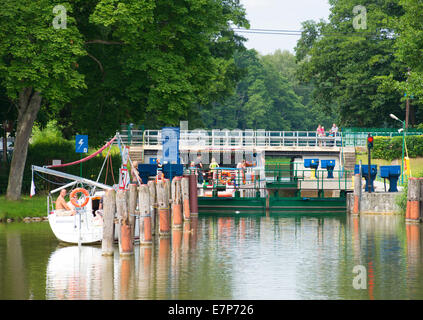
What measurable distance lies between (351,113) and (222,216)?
131 feet

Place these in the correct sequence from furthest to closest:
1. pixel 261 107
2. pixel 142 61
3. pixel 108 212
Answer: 1. pixel 261 107
2. pixel 142 61
3. pixel 108 212

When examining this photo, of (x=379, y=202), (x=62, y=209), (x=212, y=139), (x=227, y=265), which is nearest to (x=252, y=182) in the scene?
(x=379, y=202)

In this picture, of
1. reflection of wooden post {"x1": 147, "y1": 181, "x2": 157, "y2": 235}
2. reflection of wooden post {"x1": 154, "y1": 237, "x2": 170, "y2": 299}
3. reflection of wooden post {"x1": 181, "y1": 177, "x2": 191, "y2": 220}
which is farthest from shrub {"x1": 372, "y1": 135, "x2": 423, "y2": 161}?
reflection of wooden post {"x1": 154, "y1": 237, "x2": 170, "y2": 299}

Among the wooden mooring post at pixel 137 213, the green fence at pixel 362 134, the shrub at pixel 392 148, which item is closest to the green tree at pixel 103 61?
the wooden mooring post at pixel 137 213

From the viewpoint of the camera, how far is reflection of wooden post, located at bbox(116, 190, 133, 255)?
25.0m

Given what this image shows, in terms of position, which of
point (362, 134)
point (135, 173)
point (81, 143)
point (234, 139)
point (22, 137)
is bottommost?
point (135, 173)

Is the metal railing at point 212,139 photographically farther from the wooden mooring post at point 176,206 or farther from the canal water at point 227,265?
the canal water at point 227,265

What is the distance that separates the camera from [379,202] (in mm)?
41875

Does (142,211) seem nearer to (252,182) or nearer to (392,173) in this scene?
(392,173)

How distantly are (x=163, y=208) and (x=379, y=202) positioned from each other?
14200 millimetres

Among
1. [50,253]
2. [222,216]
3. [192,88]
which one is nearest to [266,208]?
[222,216]

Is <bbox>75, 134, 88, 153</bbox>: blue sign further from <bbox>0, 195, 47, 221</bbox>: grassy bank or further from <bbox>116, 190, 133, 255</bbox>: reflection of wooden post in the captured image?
<bbox>116, 190, 133, 255</bbox>: reflection of wooden post

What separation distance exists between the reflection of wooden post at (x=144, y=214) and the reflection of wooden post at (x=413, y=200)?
14.1m

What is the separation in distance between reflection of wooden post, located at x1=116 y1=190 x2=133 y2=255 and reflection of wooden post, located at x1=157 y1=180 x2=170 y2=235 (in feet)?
20.1
